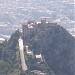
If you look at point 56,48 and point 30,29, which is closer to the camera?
point 56,48

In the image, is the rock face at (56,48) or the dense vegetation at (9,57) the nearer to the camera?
the dense vegetation at (9,57)

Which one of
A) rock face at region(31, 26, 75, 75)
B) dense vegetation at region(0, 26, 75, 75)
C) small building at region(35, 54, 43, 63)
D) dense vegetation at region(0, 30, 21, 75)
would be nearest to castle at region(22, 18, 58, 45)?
dense vegetation at region(0, 26, 75, 75)

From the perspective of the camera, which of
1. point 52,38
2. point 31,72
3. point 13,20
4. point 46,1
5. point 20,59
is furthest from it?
point 46,1

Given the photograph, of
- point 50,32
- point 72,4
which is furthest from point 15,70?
point 72,4

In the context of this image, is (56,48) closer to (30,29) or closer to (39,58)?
(30,29)

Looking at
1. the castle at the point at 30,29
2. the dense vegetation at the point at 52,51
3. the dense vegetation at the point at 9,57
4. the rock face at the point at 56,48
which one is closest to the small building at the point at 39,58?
the dense vegetation at the point at 52,51

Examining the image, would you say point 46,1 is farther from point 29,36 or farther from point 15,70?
point 15,70

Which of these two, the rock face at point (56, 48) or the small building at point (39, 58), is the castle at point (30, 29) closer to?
the rock face at point (56, 48)

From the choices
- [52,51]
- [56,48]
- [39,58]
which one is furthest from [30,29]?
[39,58]
